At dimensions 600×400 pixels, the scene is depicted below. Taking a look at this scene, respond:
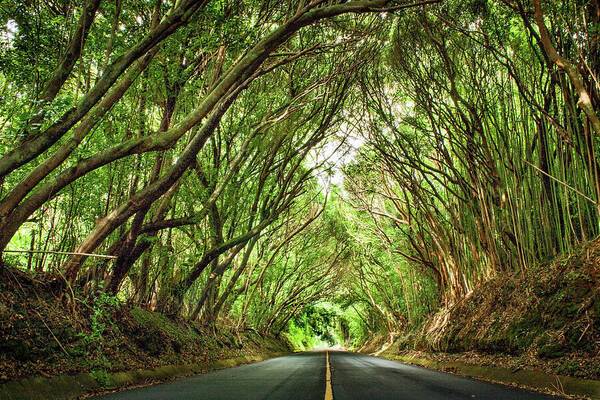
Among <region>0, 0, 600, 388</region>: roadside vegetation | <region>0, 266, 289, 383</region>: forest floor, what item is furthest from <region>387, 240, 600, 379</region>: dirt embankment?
<region>0, 266, 289, 383</region>: forest floor

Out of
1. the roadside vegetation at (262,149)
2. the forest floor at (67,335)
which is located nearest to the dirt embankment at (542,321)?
the roadside vegetation at (262,149)

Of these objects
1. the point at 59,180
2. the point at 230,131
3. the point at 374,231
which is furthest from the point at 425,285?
the point at 59,180

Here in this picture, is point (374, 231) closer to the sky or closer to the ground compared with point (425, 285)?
closer to the sky

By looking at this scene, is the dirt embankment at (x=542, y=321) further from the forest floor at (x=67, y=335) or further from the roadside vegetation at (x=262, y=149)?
the forest floor at (x=67, y=335)

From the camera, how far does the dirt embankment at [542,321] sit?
640 cm

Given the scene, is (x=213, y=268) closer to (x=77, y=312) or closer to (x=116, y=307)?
(x=116, y=307)

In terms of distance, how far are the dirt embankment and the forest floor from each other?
21.0 feet

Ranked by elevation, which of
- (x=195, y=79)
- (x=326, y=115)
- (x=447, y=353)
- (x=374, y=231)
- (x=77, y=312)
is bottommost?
(x=447, y=353)

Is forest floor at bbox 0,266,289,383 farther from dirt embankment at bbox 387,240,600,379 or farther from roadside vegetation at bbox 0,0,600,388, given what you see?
dirt embankment at bbox 387,240,600,379

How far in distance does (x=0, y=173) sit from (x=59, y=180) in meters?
0.69

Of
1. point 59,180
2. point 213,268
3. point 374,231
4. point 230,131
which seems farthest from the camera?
point 374,231

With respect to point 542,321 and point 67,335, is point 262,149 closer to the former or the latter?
point 67,335

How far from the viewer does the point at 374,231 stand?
20.3m

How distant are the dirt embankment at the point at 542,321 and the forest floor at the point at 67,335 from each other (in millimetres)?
6408
